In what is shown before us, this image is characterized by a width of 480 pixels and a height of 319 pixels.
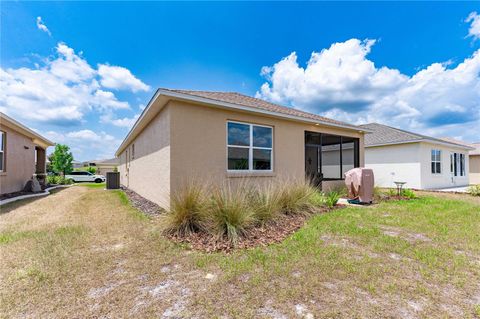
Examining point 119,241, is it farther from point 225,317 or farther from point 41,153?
point 41,153

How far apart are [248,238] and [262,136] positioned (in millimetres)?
4953

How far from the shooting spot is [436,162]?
640 inches

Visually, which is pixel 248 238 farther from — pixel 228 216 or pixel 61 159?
pixel 61 159

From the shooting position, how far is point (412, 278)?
310 cm

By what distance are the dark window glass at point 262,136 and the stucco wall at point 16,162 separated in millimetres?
12504

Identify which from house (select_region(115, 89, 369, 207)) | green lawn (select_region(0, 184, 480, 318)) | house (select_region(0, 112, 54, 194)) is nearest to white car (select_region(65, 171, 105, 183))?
house (select_region(0, 112, 54, 194))

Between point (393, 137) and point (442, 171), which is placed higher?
point (393, 137)

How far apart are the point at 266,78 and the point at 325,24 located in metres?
4.40

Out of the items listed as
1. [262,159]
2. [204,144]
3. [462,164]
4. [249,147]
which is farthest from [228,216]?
[462,164]

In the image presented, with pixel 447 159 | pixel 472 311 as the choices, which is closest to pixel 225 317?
pixel 472 311

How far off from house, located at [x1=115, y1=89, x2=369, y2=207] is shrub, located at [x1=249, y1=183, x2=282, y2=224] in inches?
68.8

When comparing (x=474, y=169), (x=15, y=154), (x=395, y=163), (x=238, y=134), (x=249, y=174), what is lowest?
(x=474, y=169)

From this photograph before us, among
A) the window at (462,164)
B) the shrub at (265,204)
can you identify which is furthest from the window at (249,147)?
the window at (462,164)

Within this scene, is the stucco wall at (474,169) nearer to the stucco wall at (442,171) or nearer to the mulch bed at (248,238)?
the stucco wall at (442,171)
